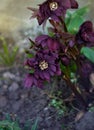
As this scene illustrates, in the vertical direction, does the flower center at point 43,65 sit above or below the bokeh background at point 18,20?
below

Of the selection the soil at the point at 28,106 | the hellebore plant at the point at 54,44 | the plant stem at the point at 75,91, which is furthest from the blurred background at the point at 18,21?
the hellebore plant at the point at 54,44

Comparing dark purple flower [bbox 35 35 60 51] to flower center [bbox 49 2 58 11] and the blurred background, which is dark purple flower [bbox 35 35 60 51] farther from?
the blurred background

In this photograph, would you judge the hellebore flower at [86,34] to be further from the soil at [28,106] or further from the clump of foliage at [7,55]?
the clump of foliage at [7,55]

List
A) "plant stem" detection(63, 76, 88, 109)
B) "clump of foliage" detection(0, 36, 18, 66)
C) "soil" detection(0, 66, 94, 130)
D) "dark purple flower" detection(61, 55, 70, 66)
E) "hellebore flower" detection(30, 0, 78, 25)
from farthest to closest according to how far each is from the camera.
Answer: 1. "clump of foliage" detection(0, 36, 18, 66)
2. "soil" detection(0, 66, 94, 130)
3. "plant stem" detection(63, 76, 88, 109)
4. "dark purple flower" detection(61, 55, 70, 66)
5. "hellebore flower" detection(30, 0, 78, 25)

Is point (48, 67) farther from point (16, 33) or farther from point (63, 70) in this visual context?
point (16, 33)

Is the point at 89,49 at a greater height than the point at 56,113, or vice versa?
the point at 89,49

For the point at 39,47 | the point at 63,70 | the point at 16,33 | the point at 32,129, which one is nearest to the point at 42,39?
the point at 39,47

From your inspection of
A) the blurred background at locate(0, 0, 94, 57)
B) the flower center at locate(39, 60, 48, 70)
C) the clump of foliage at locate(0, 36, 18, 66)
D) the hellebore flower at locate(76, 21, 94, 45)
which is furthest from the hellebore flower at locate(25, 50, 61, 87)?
the blurred background at locate(0, 0, 94, 57)
